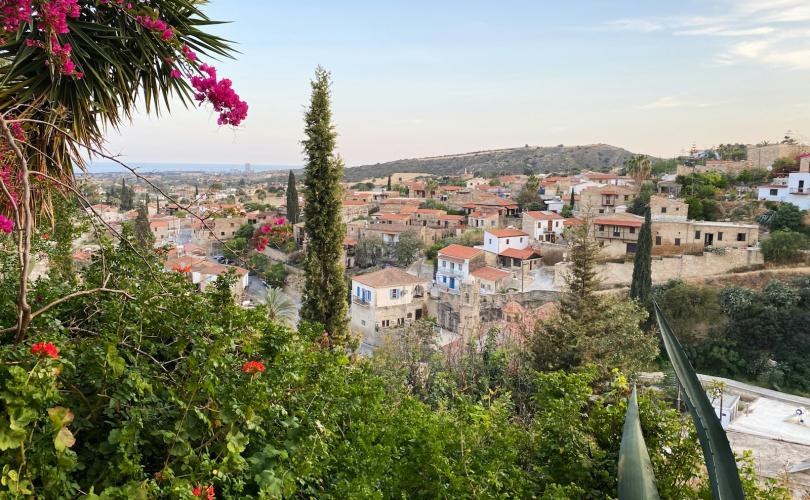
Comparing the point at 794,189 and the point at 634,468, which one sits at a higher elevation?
the point at 794,189

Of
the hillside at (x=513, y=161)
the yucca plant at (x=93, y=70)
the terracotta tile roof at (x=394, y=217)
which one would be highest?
the hillside at (x=513, y=161)

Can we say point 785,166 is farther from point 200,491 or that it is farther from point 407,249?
point 200,491

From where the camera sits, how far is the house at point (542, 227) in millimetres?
37469

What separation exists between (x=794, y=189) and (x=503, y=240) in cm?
1749

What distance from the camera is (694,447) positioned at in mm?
2949

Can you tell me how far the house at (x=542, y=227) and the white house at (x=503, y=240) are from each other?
7.86 ft

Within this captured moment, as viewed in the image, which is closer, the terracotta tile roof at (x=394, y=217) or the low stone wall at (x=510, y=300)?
the low stone wall at (x=510, y=300)

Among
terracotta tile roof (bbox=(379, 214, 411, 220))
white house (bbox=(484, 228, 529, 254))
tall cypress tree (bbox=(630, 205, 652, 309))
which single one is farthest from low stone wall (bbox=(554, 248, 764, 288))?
terracotta tile roof (bbox=(379, 214, 411, 220))

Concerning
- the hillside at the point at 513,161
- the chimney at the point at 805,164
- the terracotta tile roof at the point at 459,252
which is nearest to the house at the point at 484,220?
the terracotta tile roof at the point at 459,252

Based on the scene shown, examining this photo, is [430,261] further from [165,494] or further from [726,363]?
[165,494]

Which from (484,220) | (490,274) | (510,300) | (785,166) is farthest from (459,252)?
(785,166)

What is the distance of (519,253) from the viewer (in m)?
33.3

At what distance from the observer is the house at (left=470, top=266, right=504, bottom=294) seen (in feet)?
97.3

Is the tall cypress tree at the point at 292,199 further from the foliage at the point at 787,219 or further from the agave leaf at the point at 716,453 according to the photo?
the agave leaf at the point at 716,453
